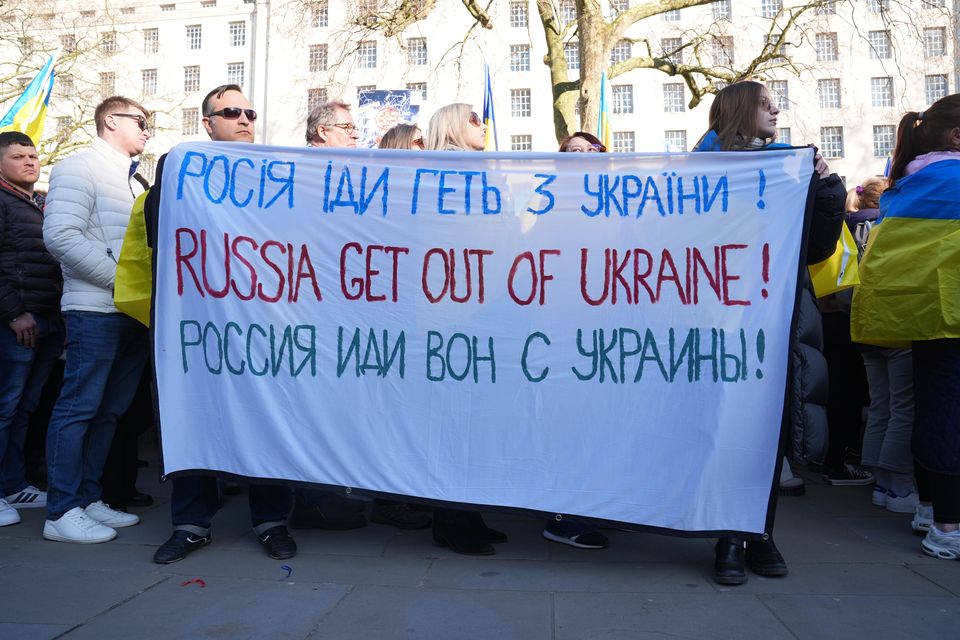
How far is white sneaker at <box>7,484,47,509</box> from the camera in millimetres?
4277

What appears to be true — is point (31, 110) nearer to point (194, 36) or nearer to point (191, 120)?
point (191, 120)

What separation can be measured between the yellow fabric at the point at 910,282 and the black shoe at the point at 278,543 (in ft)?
9.04

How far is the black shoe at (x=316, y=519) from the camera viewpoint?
12.6ft

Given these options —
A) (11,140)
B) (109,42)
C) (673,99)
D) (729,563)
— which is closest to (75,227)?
(11,140)

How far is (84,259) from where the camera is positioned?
3547 mm

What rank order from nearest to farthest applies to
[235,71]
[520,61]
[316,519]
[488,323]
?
[488,323]
[316,519]
[520,61]
[235,71]

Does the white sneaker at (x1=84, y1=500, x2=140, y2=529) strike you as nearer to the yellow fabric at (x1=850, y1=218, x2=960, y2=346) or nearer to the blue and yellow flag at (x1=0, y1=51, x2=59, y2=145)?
the yellow fabric at (x1=850, y1=218, x2=960, y2=346)

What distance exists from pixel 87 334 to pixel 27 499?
132 centimetres

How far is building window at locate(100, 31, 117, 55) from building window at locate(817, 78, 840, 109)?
32155 mm

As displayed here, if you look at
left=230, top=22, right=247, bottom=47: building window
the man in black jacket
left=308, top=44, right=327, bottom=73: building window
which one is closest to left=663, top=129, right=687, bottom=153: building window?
left=308, top=44, right=327, bottom=73: building window

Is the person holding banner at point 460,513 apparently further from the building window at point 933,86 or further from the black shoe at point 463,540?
the building window at point 933,86

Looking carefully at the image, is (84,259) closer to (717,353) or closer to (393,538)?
(393,538)

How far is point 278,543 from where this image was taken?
337 centimetres

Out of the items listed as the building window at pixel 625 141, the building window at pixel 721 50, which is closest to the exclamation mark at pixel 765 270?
the building window at pixel 721 50
